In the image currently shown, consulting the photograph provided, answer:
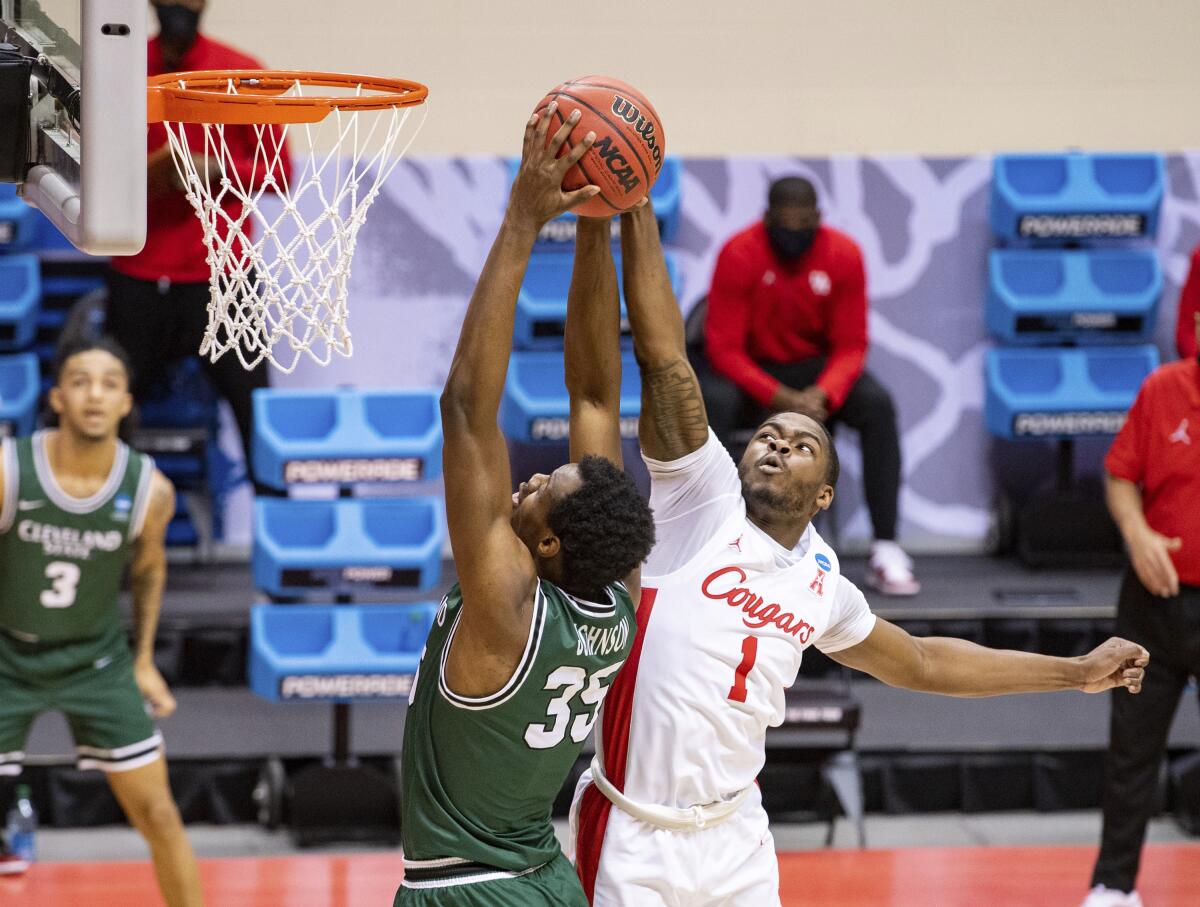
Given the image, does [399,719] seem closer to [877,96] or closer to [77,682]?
[77,682]

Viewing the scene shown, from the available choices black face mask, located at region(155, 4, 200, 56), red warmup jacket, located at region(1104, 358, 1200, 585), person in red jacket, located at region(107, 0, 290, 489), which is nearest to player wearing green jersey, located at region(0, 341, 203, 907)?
person in red jacket, located at region(107, 0, 290, 489)

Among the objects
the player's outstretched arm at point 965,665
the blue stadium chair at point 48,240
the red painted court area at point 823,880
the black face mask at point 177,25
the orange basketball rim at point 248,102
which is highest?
the black face mask at point 177,25

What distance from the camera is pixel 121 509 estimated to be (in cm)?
523

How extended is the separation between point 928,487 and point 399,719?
2.69 m

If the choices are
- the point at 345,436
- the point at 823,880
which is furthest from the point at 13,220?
the point at 823,880

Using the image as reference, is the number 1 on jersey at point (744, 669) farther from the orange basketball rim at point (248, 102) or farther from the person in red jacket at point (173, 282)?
the person in red jacket at point (173, 282)

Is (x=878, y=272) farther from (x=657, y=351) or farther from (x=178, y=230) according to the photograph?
(x=657, y=351)

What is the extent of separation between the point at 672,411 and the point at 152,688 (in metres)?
2.41

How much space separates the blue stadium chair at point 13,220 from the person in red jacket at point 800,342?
9.20 feet

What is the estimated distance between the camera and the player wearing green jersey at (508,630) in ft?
9.18

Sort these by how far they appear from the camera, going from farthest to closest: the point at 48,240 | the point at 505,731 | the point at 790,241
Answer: the point at 48,240, the point at 790,241, the point at 505,731

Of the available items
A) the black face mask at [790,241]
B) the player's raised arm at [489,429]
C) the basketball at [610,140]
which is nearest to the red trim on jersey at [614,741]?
the player's raised arm at [489,429]

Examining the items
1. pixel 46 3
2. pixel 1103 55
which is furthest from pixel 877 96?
pixel 46 3

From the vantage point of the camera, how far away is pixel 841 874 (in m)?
5.68
